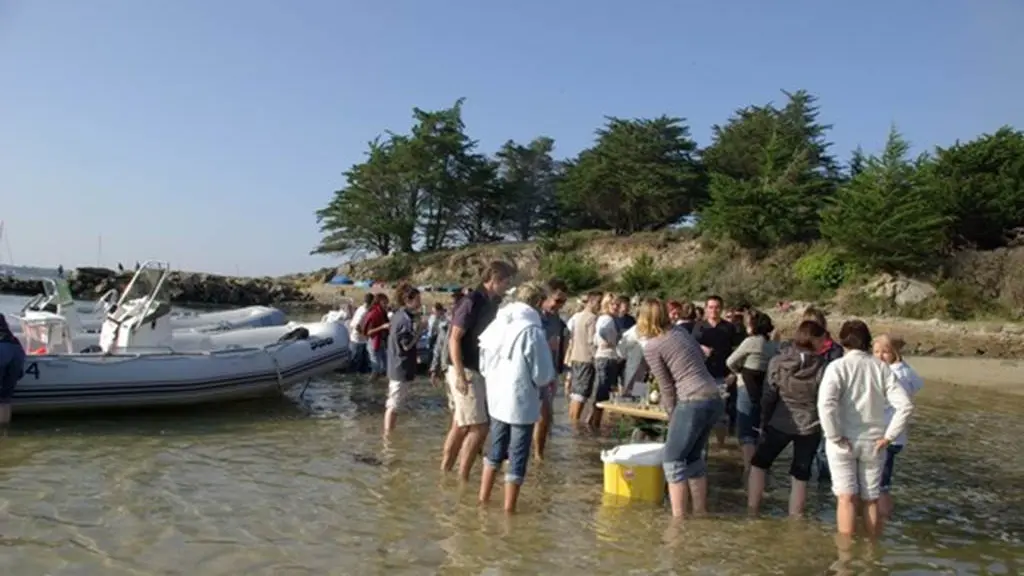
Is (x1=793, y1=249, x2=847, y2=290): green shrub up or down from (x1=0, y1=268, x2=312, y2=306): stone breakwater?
up

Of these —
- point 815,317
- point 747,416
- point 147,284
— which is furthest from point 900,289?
point 147,284

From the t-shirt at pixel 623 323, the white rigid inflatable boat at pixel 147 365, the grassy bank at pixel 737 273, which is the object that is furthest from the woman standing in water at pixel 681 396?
the grassy bank at pixel 737 273

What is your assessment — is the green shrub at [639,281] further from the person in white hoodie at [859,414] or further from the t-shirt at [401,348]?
the person in white hoodie at [859,414]

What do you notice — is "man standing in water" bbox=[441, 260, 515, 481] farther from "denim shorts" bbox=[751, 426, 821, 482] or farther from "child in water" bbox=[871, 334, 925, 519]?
"child in water" bbox=[871, 334, 925, 519]

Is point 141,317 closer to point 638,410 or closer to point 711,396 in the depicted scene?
point 638,410

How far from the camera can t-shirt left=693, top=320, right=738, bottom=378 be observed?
25.8 feet

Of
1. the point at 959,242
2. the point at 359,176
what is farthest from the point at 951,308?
the point at 359,176

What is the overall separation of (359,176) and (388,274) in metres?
7.47

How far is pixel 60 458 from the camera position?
6.96m

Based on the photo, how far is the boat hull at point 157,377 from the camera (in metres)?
8.45

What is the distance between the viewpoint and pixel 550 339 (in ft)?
28.1

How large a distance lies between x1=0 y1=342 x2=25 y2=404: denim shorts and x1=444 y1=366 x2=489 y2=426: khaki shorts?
185 inches

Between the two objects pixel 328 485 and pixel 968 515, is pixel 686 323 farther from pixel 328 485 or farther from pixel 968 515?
pixel 328 485

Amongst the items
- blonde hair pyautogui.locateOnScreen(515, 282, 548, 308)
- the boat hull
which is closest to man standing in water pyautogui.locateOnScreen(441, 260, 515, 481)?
blonde hair pyautogui.locateOnScreen(515, 282, 548, 308)
